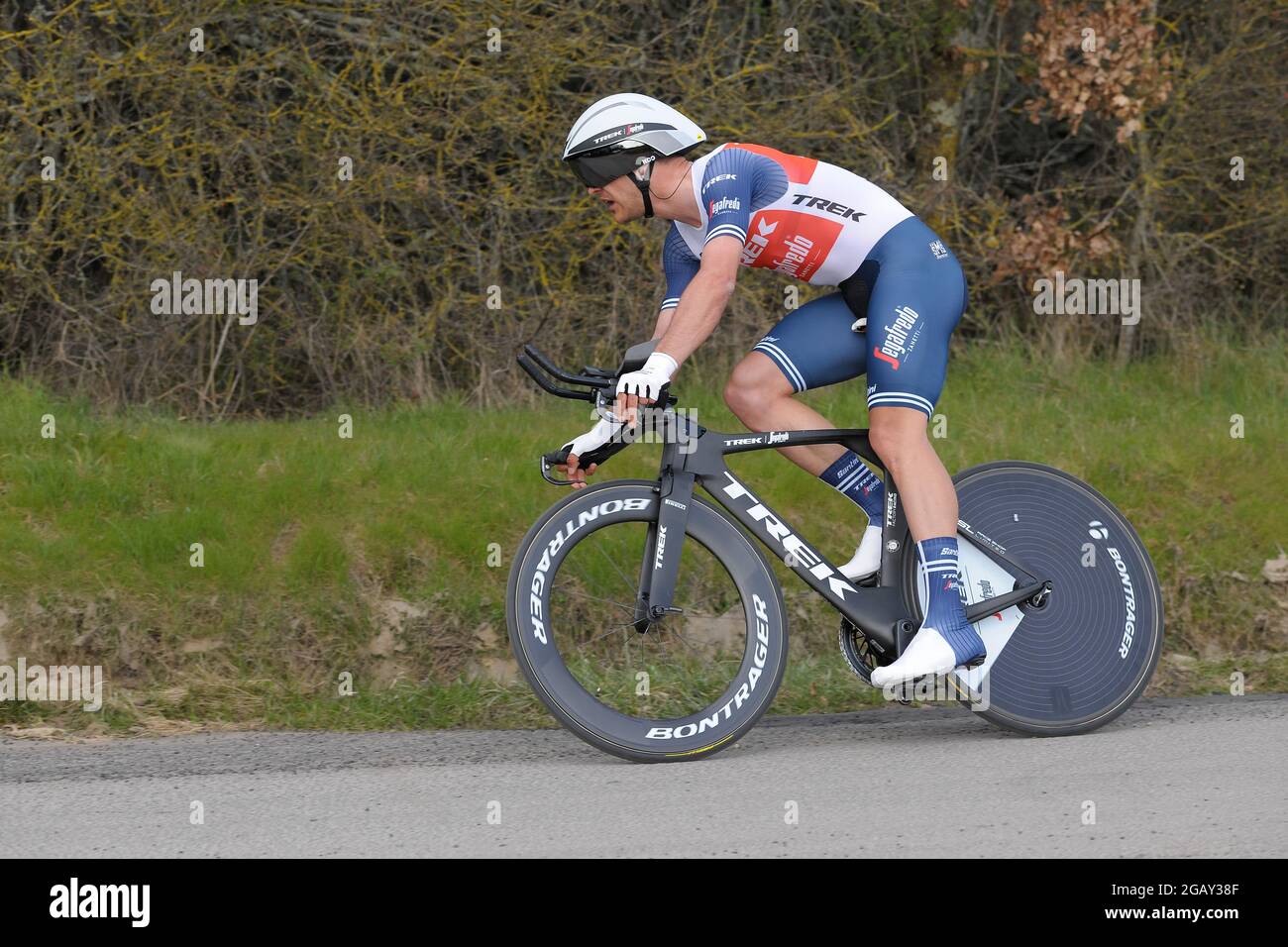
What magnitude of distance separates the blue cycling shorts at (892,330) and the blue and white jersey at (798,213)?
0.23ft

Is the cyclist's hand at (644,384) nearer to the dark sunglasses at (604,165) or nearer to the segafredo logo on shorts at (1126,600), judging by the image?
the dark sunglasses at (604,165)

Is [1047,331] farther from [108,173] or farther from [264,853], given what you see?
[264,853]

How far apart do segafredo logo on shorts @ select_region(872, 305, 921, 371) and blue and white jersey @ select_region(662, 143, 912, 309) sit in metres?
0.25

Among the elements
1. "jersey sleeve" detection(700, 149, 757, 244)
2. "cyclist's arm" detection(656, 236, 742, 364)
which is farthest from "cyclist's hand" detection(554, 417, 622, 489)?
"jersey sleeve" detection(700, 149, 757, 244)

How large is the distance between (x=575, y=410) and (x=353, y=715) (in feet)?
10.6

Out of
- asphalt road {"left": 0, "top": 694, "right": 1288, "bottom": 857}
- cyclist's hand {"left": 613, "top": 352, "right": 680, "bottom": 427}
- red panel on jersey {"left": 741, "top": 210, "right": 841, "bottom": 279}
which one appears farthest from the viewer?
red panel on jersey {"left": 741, "top": 210, "right": 841, "bottom": 279}

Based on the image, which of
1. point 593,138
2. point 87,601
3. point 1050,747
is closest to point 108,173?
point 87,601

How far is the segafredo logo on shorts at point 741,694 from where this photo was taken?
4.81 m

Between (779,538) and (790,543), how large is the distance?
0.12 ft

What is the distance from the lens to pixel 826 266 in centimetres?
512

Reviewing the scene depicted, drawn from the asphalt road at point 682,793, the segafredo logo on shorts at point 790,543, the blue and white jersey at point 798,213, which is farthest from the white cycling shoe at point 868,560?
the blue and white jersey at point 798,213

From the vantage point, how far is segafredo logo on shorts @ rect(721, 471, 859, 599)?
5070 millimetres

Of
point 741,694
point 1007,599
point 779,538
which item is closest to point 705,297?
point 779,538

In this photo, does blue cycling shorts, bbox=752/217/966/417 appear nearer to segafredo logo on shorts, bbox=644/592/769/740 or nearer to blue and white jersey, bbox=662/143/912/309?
blue and white jersey, bbox=662/143/912/309
